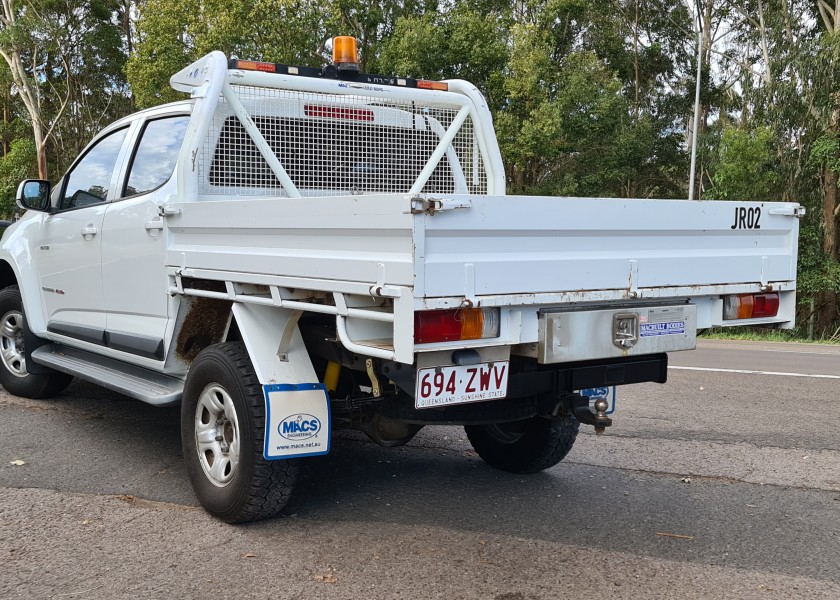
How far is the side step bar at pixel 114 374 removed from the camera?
4.59 meters

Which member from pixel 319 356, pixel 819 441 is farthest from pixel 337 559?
pixel 819 441

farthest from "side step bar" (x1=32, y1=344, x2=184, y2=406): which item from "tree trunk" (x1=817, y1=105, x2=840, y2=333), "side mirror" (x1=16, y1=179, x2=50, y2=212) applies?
"tree trunk" (x1=817, y1=105, x2=840, y2=333)

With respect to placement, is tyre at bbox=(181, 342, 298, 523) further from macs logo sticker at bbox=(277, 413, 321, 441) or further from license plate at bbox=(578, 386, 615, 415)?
license plate at bbox=(578, 386, 615, 415)

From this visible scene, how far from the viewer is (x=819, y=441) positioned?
19.3ft

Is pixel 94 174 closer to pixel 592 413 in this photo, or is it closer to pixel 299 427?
pixel 299 427

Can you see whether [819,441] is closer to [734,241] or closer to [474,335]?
[734,241]

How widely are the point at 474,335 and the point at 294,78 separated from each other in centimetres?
269

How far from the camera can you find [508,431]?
4949mm

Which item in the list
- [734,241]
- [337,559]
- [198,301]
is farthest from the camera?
[198,301]

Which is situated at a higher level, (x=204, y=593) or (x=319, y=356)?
(x=319, y=356)

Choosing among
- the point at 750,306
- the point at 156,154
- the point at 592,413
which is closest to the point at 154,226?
the point at 156,154

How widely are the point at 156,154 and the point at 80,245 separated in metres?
0.99

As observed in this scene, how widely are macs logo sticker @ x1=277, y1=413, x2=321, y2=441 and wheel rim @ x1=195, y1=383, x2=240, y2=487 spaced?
343 millimetres

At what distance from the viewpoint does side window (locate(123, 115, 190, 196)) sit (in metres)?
4.94
